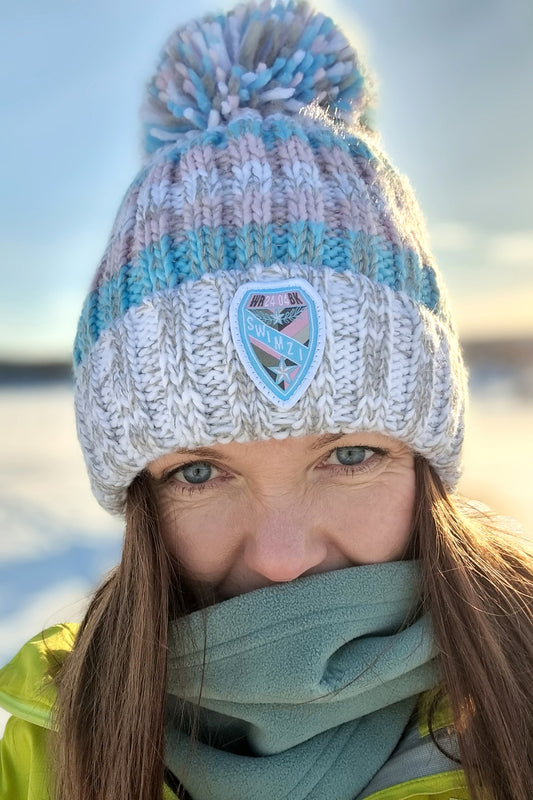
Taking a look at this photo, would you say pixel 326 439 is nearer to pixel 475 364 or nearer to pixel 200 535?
pixel 200 535

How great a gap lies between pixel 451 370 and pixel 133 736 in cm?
71

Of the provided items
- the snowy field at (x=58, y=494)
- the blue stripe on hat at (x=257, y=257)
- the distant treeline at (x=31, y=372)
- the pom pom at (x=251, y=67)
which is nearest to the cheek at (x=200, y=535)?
the blue stripe on hat at (x=257, y=257)

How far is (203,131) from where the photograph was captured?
105 cm

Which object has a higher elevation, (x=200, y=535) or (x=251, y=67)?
(x=251, y=67)

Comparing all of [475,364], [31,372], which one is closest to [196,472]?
[31,372]

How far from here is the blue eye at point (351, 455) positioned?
101 cm

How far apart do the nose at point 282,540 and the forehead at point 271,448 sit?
2.7 inches

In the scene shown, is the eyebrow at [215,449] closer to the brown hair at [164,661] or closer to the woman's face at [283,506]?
the woman's face at [283,506]

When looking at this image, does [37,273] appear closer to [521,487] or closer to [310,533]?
[310,533]

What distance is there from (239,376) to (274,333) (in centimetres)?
7

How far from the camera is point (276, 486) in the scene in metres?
0.96

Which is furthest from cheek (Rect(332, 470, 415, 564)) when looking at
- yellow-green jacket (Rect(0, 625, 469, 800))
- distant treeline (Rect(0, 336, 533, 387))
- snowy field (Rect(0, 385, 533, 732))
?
distant treeline (Rect(0, 336, 533, 387))

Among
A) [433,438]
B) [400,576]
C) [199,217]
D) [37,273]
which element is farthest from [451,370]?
[37,273]

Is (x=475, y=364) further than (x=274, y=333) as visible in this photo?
A: Yes
